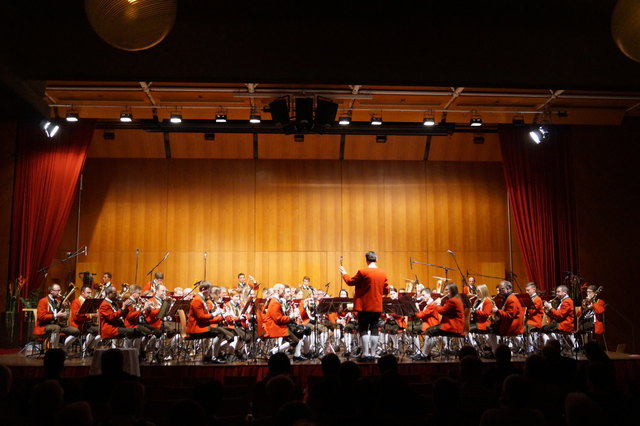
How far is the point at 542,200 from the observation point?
14648 millimetres

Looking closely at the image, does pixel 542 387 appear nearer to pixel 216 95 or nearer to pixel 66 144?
pixel 216 95

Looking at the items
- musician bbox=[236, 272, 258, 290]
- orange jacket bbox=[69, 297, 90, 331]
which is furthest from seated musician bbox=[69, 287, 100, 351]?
musician bbox=[236, 272, 258, 290]

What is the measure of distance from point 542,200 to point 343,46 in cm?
963

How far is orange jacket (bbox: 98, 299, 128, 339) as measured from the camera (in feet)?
30.4

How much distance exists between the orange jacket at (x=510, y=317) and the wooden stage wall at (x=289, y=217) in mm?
5862

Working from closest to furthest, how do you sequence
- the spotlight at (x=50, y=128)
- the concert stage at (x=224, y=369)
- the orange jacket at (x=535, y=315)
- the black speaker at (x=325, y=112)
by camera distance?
the concert stage at (x=224, y=369) → the orange jacket at (x=535, y=315) → the black speaker at (x=325, y=112) → the spotlight at (x=50, y=128)

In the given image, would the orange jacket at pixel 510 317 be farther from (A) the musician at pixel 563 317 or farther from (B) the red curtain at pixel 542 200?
(B) the red curtain at pixel 542 200

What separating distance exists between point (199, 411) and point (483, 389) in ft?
8.11

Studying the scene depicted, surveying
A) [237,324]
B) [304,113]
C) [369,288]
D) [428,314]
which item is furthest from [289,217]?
[369,288]

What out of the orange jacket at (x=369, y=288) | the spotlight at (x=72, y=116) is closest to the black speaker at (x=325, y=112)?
the orange jacket at (x=369, y=288)

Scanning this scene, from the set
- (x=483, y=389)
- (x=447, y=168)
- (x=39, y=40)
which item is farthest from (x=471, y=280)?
(x=39, y=40)

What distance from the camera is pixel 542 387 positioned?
4.44m

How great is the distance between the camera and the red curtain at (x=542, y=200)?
47.3ft

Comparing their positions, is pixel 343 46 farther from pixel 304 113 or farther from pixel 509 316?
pixel 509 316
